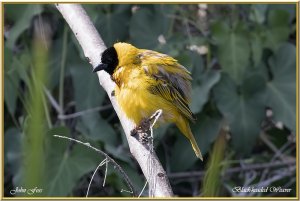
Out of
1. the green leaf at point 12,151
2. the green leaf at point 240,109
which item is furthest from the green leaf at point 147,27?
the green leaf at point 12,151

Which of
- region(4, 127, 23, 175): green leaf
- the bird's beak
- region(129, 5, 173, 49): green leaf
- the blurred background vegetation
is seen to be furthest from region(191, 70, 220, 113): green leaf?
region(4, 127, 23, 175): green leaf

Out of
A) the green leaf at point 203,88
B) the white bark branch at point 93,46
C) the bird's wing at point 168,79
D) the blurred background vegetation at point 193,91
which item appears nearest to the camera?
the white bark branch at point 93,46

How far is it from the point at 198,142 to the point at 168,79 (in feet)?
4.25

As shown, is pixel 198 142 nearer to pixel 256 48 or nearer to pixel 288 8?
pixel 256 48

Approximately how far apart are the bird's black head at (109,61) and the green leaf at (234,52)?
145cm

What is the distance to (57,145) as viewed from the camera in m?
4.14

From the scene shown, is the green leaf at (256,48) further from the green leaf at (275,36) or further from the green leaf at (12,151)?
the green leaf at (12,151)

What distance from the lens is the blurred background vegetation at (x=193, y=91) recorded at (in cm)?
440

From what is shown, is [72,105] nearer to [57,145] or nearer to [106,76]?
[57,145]

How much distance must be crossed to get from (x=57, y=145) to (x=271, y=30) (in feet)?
6.73

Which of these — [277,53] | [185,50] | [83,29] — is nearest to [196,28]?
[185,50]

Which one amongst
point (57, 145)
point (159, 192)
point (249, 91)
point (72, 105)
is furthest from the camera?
point (72, 105)

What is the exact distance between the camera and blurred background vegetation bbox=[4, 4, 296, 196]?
14.4 ft

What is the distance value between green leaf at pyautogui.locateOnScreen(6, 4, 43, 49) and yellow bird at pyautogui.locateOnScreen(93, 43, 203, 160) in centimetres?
148
